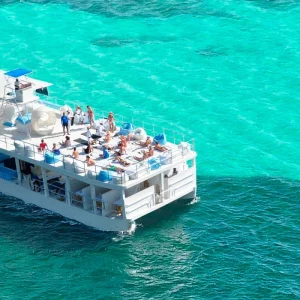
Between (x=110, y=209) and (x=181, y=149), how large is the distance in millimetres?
5927

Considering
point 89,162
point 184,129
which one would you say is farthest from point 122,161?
point 184,129

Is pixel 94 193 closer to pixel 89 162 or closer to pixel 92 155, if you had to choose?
pixel 89 162

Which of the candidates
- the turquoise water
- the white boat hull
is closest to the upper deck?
the white boat hull

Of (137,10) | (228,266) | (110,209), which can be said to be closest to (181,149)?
(110,209)

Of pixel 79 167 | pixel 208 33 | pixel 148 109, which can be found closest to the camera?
pixel 79 167

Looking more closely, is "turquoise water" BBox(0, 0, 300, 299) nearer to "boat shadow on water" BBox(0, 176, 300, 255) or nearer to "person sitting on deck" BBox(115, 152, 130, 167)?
"boat shadow on water" BBox(0, 176, 300, 255)

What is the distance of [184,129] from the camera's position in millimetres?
67812

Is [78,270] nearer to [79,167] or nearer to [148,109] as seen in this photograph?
[79,167]

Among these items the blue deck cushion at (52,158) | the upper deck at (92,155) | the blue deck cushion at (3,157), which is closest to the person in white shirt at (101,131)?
the upper deck at (92,155)

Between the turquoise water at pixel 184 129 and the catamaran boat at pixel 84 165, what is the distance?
Result: 1.16m

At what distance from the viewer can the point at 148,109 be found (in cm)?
7125

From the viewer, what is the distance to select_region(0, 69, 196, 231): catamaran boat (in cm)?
5344

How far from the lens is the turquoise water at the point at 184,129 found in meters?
48.9

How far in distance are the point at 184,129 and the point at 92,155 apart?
13.6 m
